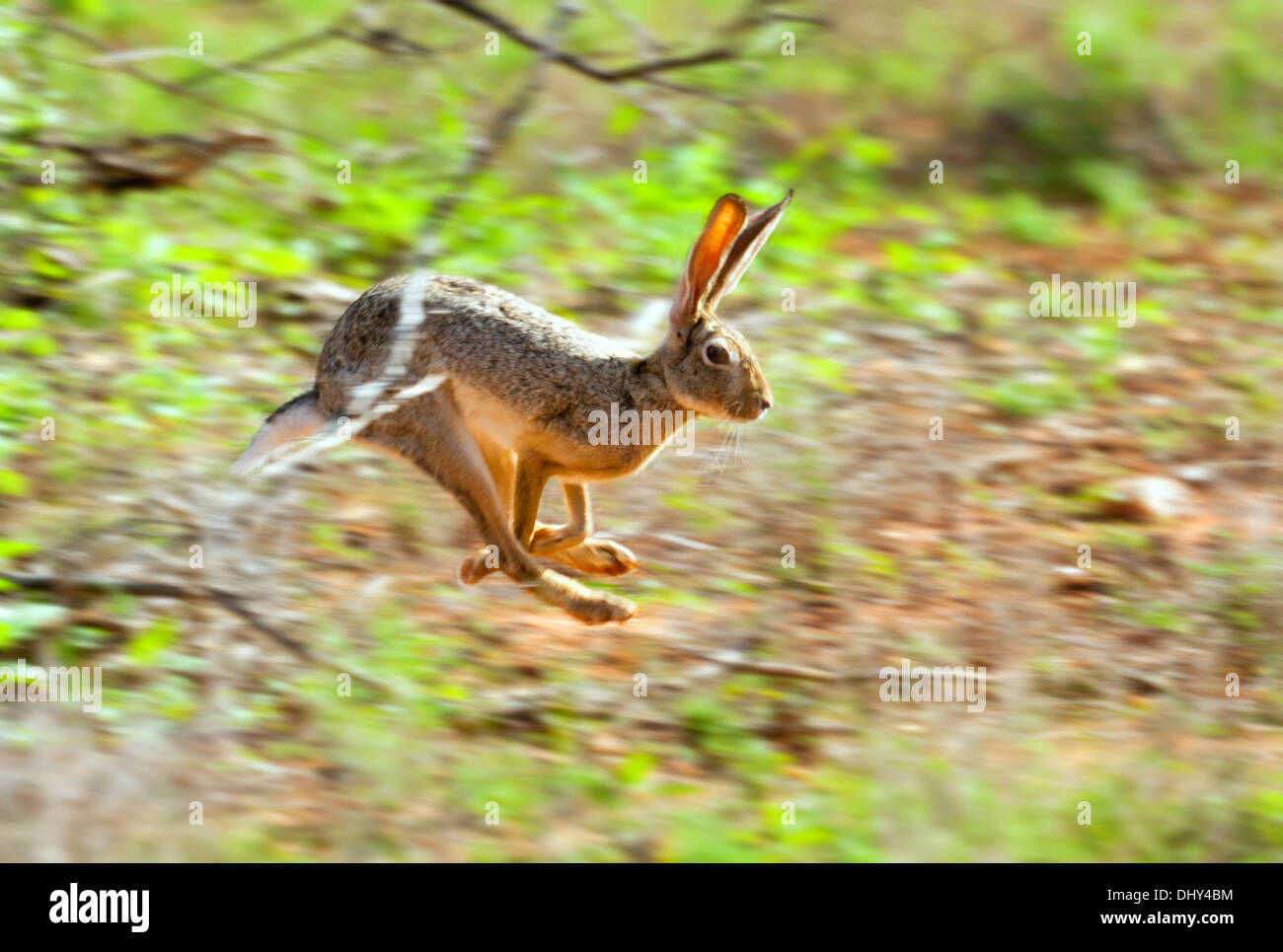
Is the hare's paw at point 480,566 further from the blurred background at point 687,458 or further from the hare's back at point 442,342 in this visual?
the hare's back at point 442,342

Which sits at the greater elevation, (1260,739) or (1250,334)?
(1250,334)

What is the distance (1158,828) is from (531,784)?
1.69 meters

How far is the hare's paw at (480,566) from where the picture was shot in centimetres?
480

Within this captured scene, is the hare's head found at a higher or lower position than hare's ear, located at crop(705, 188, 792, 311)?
lower

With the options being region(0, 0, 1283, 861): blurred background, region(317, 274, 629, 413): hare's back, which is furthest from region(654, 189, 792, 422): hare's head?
region(0, 0, 1283, 861): blurred background

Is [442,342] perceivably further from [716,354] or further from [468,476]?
[716,354]

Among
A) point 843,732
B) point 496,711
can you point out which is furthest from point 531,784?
point 843,732

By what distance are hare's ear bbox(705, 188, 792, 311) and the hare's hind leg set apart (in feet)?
2.76

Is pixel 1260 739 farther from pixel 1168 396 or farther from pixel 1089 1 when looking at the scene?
pixel 1089 1

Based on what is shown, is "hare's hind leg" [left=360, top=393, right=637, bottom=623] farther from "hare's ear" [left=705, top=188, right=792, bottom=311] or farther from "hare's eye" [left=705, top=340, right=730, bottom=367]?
"hare's ear" [left=705, top=188, right=792, bottom=311]

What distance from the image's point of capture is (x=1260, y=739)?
4977 mm

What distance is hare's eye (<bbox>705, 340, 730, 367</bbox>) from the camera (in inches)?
186

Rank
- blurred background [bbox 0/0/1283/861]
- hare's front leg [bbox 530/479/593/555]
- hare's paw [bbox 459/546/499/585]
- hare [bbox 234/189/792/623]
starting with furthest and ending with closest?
hare's front leg [bbox 530/479/593/555], hare's paw [bbox 459/546/499/585], hare [bbox 234/189/792/623], blurred background [bbox 0/0/1283/861]

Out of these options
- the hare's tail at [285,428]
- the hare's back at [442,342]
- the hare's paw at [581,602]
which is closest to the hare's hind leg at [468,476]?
the hare's paw at [581,602]
